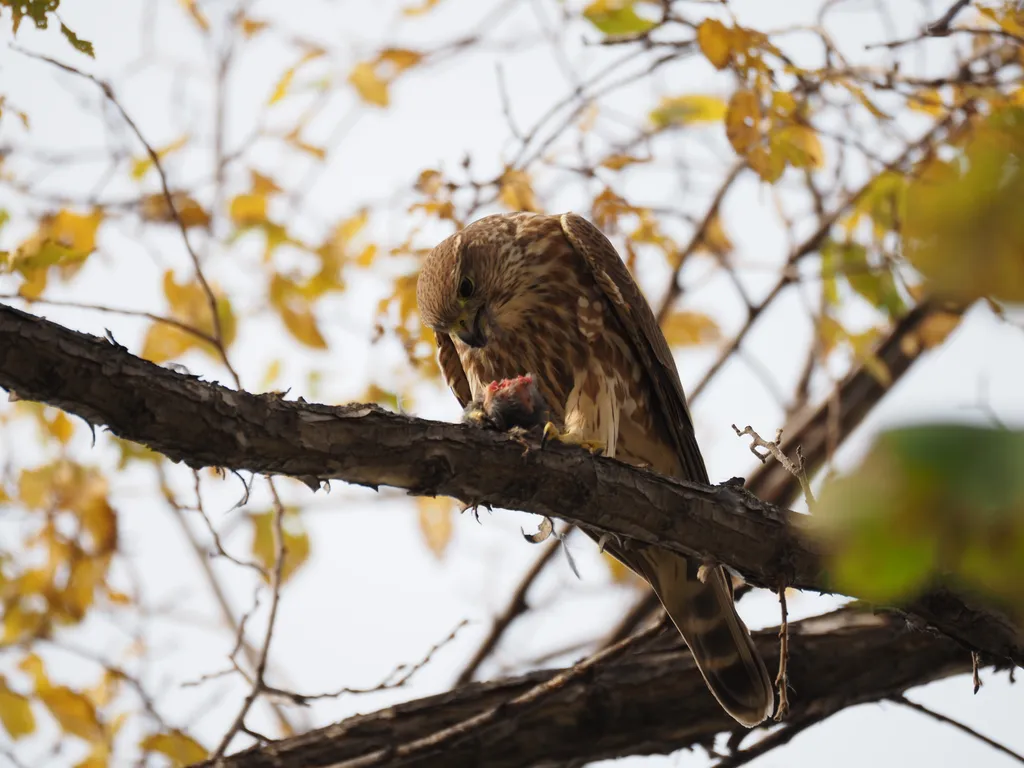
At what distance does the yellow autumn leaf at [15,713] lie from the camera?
3617 millimetres

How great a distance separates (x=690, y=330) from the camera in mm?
5145

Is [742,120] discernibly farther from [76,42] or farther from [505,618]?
[505,618]

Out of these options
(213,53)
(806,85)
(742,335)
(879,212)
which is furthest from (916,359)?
(213,53)

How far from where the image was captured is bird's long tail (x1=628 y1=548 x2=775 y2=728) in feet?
11.1

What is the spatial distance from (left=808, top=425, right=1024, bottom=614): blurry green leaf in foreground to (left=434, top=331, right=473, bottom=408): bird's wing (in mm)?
3440

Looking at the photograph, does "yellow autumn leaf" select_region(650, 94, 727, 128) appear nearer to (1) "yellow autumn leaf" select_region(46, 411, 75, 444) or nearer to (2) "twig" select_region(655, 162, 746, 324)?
(2) "twig" select_region(655, 162, 746, 324)

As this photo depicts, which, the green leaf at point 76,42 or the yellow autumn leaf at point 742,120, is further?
the yellow autumn leaf at point 742,120

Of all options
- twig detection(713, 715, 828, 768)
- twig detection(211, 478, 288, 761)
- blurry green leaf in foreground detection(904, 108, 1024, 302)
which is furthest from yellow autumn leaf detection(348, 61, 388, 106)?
blurry green leaf in foreground detection(904, 108, 1024, 302)

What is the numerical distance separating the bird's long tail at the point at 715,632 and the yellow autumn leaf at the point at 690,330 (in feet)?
5.43

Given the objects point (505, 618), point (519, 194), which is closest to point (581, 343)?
point (519, 194)

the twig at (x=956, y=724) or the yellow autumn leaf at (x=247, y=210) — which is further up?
the yellow autumn leaf at (x=247, y=210)

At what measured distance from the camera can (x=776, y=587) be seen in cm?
276

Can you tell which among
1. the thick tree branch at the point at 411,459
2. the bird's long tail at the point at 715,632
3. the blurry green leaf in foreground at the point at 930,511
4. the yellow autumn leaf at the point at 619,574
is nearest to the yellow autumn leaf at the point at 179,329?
the bird's long tail at the point at 715,632

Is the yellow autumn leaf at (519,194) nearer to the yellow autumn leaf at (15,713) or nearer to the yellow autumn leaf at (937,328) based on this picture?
the yellow autumn leaf at (937,328)
